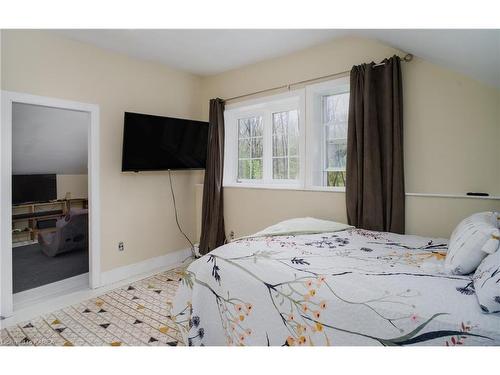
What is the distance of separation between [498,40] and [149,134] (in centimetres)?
303

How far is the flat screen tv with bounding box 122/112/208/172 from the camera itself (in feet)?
10.5

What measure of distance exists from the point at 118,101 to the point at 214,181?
145 cm

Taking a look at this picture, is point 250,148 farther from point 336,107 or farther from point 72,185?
point 72,185

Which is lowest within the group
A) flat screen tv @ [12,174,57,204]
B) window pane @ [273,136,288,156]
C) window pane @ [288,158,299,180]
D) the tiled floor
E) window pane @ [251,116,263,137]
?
the tiled floor

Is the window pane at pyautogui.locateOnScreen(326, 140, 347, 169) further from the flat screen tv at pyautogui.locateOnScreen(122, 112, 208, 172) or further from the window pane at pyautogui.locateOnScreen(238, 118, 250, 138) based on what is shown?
the flat screen tv at pyautogui.locateOnScreen(122, 112, 208, 172)

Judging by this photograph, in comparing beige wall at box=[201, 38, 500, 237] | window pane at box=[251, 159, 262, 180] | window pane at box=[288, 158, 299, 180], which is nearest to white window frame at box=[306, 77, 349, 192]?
beige wall at box=[201, 38, 500, 237]

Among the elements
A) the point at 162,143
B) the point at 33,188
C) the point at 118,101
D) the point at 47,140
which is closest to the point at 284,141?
the point at 162,143

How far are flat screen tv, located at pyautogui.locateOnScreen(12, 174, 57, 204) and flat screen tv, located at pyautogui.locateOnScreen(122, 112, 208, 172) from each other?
2967 mm

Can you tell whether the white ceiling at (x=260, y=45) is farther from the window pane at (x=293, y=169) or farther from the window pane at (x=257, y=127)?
the window pane at (x=293, y=169)

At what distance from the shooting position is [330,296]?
133 centimetres

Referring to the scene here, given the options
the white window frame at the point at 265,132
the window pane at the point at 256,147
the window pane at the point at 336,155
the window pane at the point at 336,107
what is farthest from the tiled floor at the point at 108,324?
the window pane at the point at 336,107

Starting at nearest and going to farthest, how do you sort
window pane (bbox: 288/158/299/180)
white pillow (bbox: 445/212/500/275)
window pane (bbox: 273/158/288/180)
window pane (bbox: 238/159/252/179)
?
white pillow (bbox: 445/212/500/275) → window pane (bbox: 288/158/299/180) → window pane (bbox: 273/158/288/180) → window pane (bbox: 238/159/252/179)
